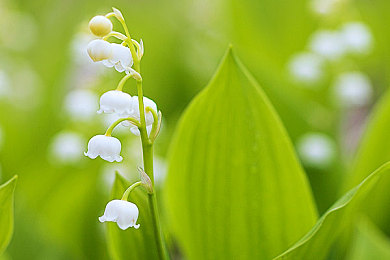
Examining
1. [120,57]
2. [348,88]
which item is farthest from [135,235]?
[348,88]

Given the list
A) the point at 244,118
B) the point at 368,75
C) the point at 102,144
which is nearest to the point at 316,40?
Result: the point at 368,75

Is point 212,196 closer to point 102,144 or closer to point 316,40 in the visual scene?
point 102,144

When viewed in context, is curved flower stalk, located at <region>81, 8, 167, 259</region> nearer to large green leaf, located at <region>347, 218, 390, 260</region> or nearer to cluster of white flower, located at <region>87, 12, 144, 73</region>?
cluster of white flower, located at <region>87, 12, 144, 73</region>

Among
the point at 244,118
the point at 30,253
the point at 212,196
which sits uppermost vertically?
the point at 244,118

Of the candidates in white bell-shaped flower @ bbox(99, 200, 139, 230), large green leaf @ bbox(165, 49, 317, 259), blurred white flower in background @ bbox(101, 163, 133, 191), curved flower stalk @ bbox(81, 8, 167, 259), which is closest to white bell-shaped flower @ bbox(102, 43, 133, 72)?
curved flower stalk @ bbox(81, 8, 167, 259)

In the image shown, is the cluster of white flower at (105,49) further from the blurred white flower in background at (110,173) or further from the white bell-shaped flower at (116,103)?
the blurred white flower in background at (110,173)

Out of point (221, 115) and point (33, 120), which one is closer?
point (221, 115)

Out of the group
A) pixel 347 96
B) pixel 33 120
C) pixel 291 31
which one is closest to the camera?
pixel 347 96
